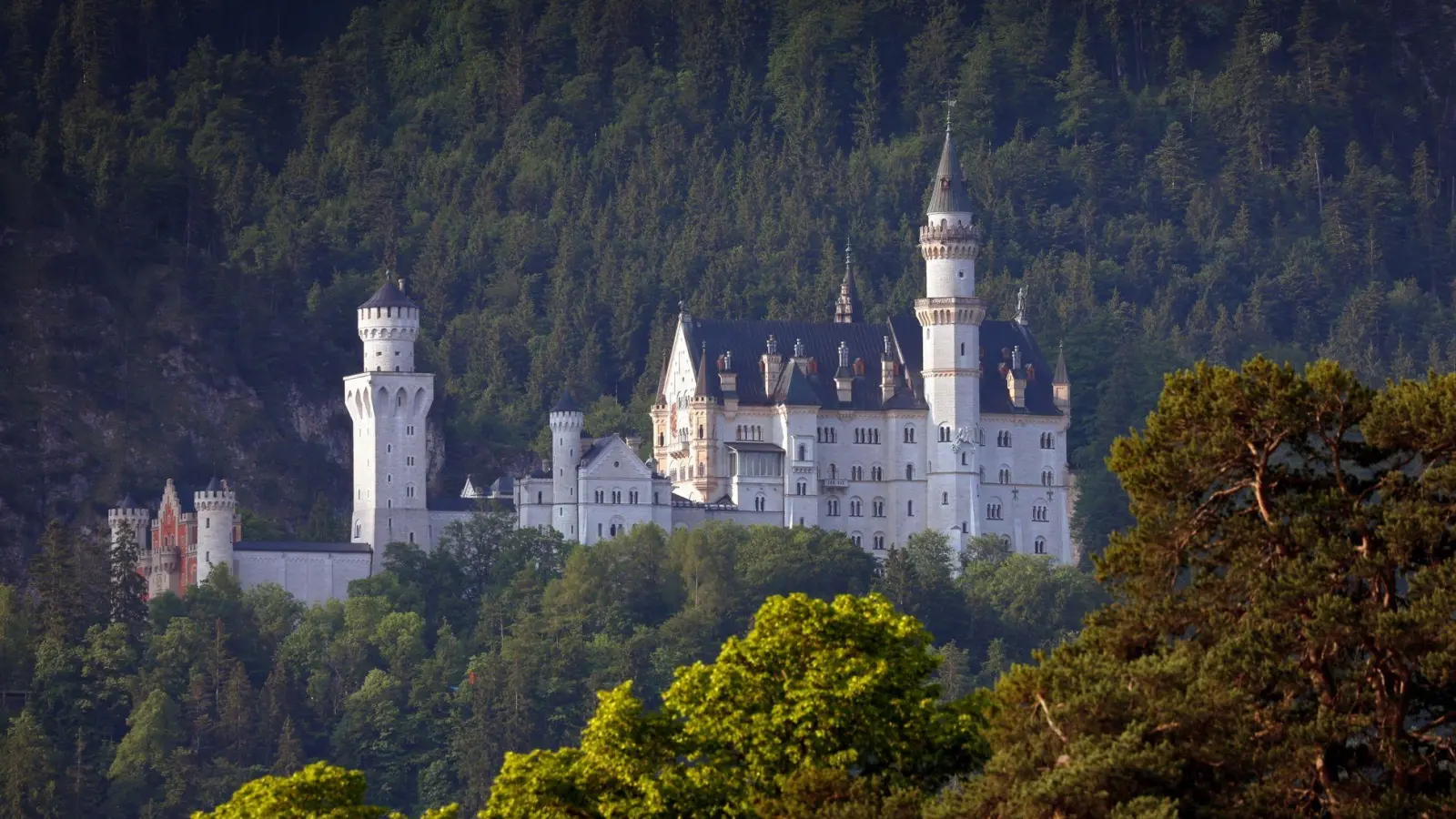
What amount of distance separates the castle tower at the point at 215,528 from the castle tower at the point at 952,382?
2268cm

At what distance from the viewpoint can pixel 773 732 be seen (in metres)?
57.5

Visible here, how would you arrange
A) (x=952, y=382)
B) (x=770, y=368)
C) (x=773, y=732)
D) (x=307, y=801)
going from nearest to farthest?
(x=773, y=732)
(x=307, y=801)
(x=952, y=382)
(x=770, y=368)

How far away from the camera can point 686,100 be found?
188 meters

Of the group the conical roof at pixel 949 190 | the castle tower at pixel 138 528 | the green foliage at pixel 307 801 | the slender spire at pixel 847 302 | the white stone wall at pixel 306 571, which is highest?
the conical roof at pixel 949 190

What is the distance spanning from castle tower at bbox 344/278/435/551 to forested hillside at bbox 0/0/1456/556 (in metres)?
14.6

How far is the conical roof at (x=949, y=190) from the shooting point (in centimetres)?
13012

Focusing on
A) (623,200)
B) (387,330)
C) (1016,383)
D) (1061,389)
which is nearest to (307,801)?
(387,330)

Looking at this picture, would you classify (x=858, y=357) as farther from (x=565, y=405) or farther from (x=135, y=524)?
(x=135, y=524)

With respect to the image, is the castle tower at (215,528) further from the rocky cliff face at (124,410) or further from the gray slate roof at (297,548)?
the rocky cliff face at (124,410)

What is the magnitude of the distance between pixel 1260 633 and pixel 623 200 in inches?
4881

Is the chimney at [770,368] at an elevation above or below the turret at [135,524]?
above

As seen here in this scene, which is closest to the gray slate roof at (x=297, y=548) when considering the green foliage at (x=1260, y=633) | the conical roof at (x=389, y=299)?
→ the conical roof at (x=389, y=299)

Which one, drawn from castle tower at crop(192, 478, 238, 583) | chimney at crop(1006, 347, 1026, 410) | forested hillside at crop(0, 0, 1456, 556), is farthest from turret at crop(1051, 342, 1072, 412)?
castle tower at crop(192, 478, 238, 583)

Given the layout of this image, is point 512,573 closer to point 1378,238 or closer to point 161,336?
point 161,336
